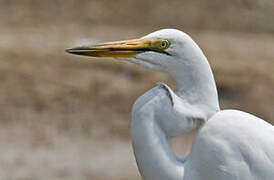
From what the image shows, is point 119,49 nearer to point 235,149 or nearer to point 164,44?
point 164,44

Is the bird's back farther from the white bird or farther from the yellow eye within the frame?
the yellow eye

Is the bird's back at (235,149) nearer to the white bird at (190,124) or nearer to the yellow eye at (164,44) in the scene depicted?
the white bird at (190,124)

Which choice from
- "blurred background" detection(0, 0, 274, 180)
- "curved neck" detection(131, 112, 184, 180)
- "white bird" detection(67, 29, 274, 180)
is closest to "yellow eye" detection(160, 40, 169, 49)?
"white bird" detection(67, 29, 274, 180)

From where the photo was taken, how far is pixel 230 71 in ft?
21.1

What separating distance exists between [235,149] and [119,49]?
1.62ft

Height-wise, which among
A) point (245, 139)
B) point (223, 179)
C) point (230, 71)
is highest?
point (245, 139)

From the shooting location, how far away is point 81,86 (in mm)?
6250

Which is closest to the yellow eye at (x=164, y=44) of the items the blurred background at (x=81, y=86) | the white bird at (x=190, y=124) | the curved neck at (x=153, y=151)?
the white bird at (x=190, y=124)

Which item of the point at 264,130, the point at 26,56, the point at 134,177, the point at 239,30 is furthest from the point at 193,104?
the point at 239,30

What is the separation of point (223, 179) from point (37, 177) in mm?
3533

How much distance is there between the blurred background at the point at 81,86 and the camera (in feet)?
17.8

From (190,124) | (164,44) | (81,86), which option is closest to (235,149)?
(190,124)

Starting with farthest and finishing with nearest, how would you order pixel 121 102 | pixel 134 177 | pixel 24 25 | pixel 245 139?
pixel 24 25 < pixel 121 102 < pixel 134 177 < pixel 245 139

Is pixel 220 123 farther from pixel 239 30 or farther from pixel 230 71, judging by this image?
pixel 239 30
